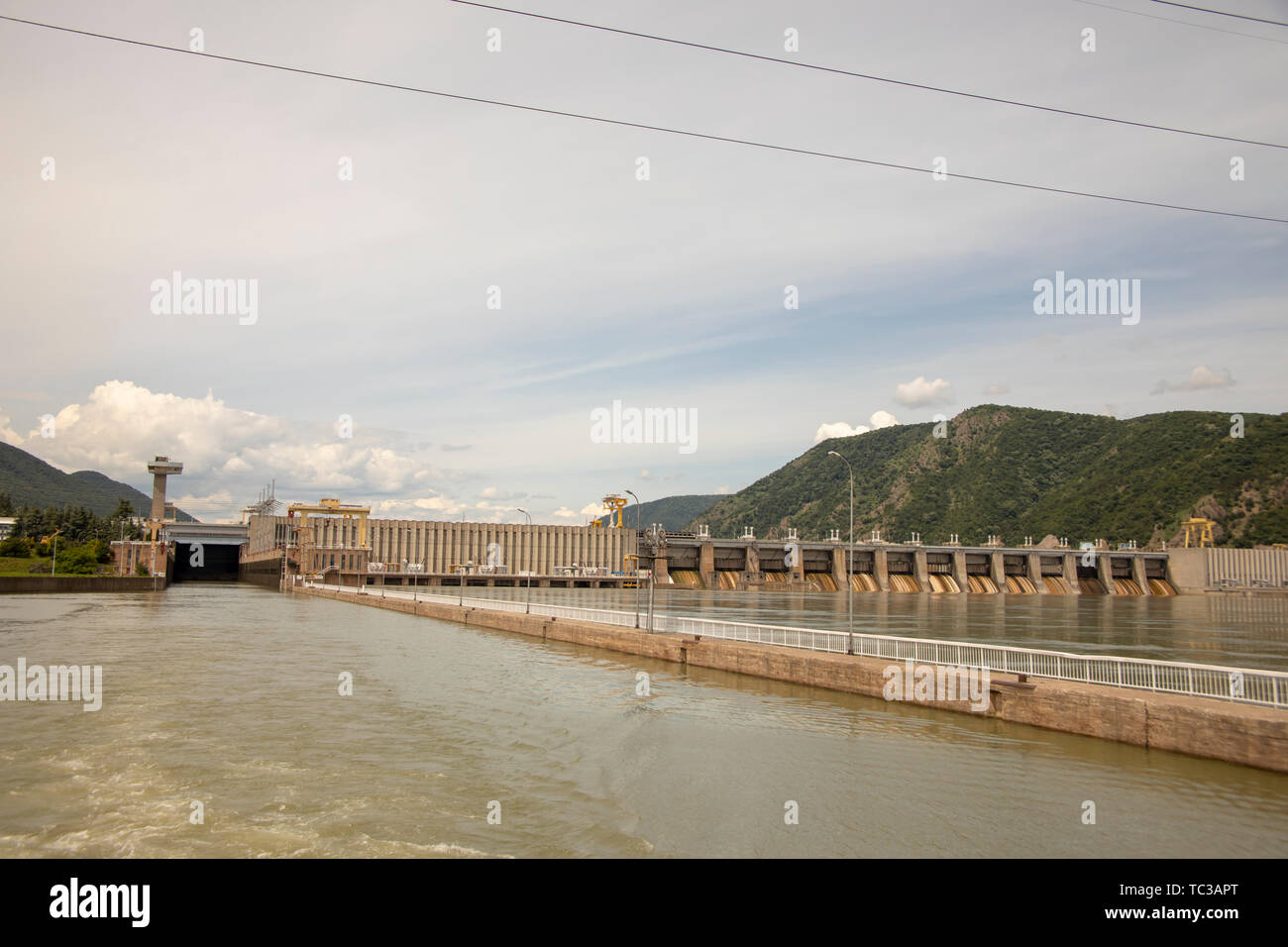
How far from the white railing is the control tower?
159353mm

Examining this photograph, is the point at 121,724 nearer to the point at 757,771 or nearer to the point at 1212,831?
the point at 757,771

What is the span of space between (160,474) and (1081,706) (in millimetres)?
206370

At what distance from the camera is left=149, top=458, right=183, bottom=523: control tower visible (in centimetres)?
17612

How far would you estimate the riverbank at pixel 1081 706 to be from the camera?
59.1ft

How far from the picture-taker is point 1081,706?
2181 cm

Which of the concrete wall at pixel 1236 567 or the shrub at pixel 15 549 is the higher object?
the shrub at pixel 15 549

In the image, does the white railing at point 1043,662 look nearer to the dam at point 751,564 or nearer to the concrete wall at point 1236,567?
the dam at point 751,564

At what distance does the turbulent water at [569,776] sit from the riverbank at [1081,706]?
49cm
